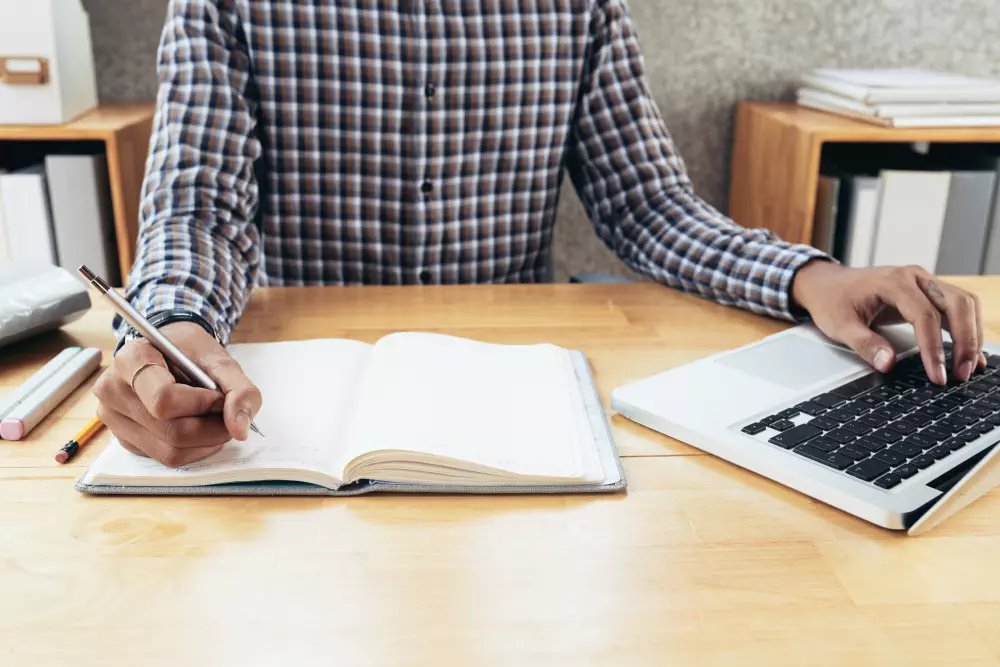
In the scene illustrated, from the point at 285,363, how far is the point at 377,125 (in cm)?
58

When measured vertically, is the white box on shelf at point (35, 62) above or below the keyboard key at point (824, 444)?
above

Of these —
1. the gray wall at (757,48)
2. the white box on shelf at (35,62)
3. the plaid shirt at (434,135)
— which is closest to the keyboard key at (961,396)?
the plaid shirt at (434,135)

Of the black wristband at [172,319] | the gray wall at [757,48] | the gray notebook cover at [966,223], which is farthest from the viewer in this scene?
the gray wall at [757,48]

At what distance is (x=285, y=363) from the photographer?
2.57 feet

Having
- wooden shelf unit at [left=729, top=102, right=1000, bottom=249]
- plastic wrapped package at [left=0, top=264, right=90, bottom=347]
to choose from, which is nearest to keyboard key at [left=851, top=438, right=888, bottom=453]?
plastic wrapped package at [left=0, top=264, right=90, bottom=347]

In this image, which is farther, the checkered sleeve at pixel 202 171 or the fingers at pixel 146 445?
the checkered sleeve at pixel 202 171

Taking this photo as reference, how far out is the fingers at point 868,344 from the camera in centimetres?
76

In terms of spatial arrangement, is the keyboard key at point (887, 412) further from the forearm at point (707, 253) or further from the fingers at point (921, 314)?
the forearm at point (707, 253)

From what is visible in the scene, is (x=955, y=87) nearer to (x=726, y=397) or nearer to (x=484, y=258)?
(x=484, y=258)

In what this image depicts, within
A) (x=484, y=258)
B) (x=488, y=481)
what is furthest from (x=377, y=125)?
(x=488, y=481)

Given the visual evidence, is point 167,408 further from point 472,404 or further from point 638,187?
point 638,187

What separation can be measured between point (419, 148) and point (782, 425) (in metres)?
0.77

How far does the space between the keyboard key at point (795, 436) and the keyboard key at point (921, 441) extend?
0.06 m

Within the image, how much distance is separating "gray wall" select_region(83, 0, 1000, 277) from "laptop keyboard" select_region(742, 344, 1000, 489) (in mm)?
1404
